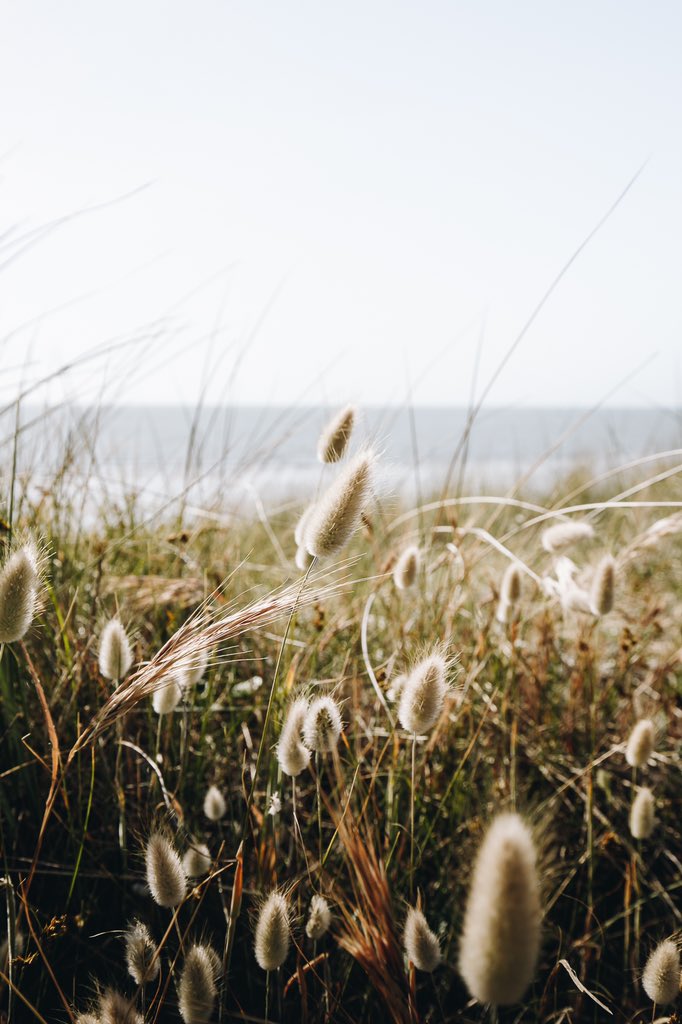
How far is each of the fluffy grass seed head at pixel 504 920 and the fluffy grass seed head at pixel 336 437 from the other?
2.28ft

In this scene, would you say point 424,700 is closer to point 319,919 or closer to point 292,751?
point 292,751

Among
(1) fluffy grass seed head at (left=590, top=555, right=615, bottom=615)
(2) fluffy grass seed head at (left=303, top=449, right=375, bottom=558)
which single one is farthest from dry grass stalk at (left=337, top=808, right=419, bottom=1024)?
(1) fluffy grass seed head at (left=590, top=555, right=615, bottom=615)

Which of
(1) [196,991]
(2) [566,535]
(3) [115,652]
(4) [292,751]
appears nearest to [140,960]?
(1) [196,991]

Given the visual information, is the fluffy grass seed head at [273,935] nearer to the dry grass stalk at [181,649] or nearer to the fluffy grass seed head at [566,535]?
the dry grass stalk at [181,649]

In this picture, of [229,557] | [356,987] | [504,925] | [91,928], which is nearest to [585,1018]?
[356,987]

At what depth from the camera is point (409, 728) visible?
0.84 meters

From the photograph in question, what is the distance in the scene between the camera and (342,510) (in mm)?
863

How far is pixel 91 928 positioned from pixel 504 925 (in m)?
1.04

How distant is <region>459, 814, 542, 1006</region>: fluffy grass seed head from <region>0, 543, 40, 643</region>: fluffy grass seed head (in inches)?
23.1

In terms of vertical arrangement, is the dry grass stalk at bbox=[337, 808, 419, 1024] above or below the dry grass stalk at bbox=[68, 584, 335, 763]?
below

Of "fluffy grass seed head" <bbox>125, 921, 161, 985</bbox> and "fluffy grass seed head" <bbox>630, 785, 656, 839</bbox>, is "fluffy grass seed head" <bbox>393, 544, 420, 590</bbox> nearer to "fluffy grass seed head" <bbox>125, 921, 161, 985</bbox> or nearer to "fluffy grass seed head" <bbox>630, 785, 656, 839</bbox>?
"fluffy grass seed head" <bbox>630, 785, 656, 839</bbox>

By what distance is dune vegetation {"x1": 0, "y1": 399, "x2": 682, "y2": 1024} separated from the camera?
2.67 feet

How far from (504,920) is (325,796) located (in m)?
0.80

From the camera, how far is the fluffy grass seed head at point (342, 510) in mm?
862
